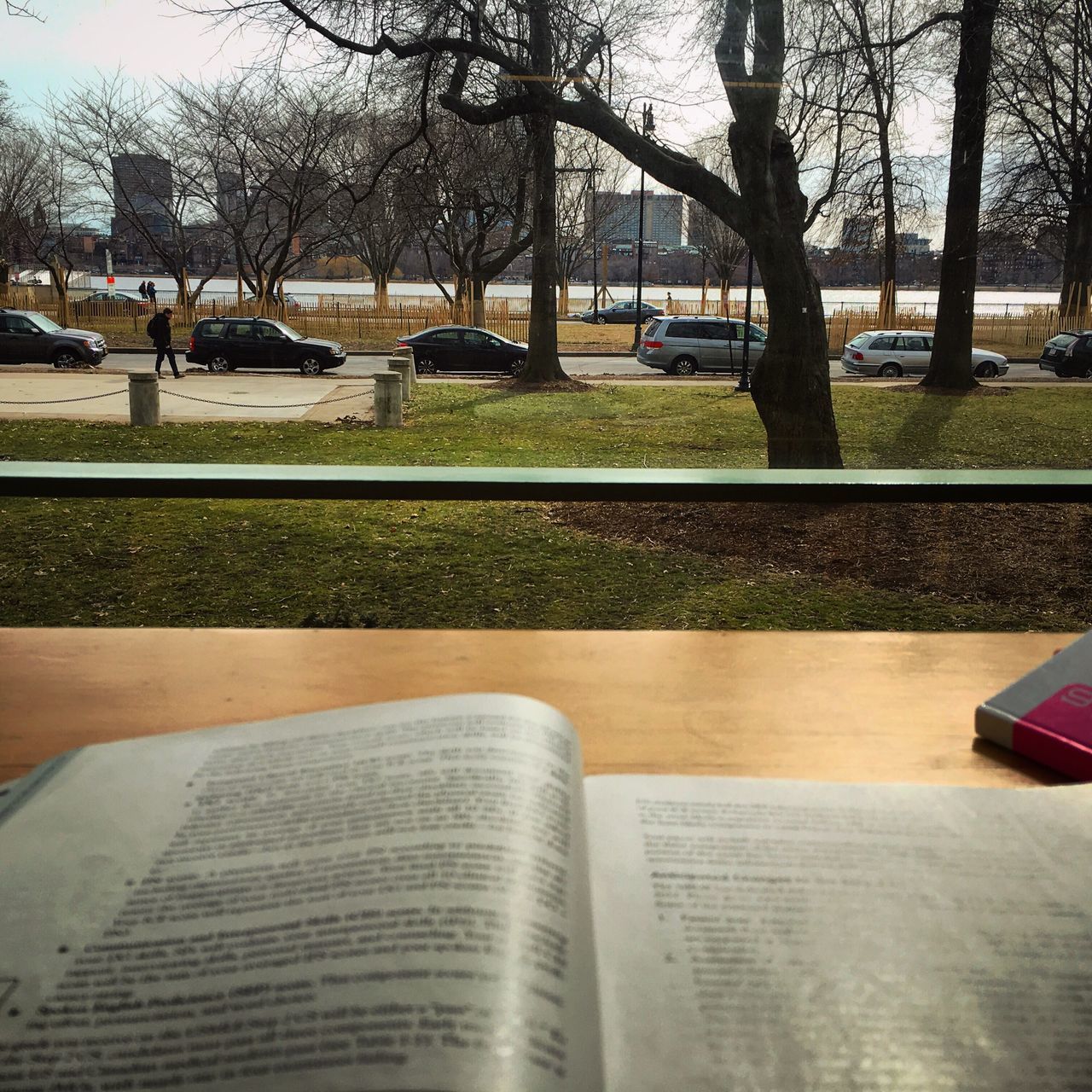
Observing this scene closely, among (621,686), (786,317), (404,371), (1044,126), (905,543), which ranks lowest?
(905,543)

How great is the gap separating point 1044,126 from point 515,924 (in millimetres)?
1834

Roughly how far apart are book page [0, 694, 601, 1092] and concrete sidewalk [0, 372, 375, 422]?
156 cm

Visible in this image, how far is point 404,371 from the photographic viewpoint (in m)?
2.03

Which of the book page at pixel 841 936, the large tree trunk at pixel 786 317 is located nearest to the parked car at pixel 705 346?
the large tree trunk at pixel 786 317

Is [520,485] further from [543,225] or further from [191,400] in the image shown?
[191,400]

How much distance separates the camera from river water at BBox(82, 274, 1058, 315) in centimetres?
181

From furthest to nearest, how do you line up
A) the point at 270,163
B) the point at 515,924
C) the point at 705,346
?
1. the point at 705,346
2. the point at 270,163
3. the point at 515,924

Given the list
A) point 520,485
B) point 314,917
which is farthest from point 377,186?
point 314,917

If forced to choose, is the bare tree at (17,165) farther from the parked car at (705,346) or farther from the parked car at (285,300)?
the parked car at (705,346)

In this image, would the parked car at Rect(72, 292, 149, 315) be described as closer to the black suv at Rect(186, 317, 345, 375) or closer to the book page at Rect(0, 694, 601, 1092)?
the black suv at Rect(186, 317, 345, 375)

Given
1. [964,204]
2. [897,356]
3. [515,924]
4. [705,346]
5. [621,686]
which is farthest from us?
[705,346]

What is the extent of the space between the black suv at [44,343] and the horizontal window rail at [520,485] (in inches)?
16.9

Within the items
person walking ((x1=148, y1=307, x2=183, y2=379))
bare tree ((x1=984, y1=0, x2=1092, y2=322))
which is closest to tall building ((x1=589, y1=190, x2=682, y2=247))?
bare tree ((x1=984, y1=0, x2=1092, y2=322))

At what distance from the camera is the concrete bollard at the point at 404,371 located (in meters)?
2.00
